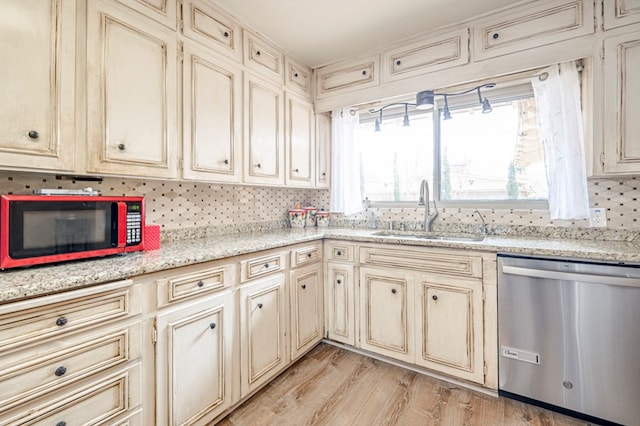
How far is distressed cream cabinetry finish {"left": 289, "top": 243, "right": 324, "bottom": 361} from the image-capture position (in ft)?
6.89

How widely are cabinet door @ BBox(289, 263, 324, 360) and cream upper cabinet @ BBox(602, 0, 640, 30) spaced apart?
7.69ft

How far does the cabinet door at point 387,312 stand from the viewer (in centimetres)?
207

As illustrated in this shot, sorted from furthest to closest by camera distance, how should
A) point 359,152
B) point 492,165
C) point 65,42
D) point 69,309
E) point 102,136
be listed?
1. point 359,152
2. point 492,165
3. point 102,136
4. point 65,42
5. point 69,309

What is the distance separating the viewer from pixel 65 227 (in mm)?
1218

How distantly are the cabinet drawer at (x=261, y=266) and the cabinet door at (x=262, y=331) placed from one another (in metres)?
0.05

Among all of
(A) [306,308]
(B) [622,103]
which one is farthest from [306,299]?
(B) [622,103]

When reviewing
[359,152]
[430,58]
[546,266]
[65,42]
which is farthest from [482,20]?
[65,42]

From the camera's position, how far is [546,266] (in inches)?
63.4

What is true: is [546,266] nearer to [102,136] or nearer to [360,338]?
[360,338]

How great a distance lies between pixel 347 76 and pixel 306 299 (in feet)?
6.32

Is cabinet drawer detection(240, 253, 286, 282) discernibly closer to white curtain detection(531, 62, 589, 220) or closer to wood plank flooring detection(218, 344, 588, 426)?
wood plank flooring detection(218, 344, 588, 426)

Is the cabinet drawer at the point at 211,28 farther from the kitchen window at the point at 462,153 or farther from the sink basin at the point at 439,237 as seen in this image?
the sink basin at the point at 439,237

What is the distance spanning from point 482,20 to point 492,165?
104cm

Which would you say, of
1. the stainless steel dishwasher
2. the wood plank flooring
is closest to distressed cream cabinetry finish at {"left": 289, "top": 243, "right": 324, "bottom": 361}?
the wood plank flooring
